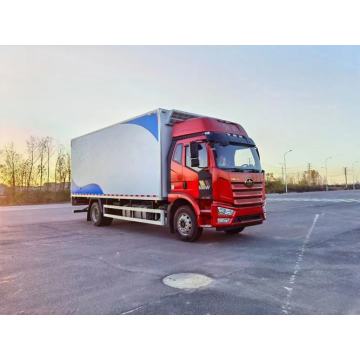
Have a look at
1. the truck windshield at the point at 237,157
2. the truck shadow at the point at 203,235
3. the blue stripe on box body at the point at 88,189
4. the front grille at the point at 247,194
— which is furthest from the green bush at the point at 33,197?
the front grille at the point at 247,194

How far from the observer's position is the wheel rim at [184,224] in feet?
26.4

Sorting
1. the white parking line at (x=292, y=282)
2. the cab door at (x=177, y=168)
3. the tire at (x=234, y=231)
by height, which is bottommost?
the white parking line at (x=292, y=282)

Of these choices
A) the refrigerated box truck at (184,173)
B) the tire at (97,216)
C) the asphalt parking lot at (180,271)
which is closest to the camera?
the asphalt parking lot at (180,271)

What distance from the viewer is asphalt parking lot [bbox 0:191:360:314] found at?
3.88 m

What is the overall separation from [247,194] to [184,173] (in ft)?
5.59

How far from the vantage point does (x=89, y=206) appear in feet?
41.7

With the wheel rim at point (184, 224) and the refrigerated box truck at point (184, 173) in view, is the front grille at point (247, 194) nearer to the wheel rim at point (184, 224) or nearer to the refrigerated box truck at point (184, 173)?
the refrigerated box truck at point (184, 173)

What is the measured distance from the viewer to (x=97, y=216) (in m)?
12.0

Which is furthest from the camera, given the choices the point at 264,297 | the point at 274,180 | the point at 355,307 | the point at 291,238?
the point at 274,180

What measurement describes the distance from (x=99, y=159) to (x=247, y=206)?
625 cm

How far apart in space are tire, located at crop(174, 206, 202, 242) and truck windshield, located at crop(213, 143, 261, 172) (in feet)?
4.90

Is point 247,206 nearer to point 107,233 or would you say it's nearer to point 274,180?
point 107,233

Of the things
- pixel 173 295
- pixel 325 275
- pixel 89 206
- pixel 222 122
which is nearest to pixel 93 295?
pixel 173 295

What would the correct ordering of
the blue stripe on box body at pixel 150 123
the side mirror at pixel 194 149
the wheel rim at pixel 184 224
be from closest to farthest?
1. the side mirror at pixel 194 149
2. the wheel rim at pixel 184 224
3. the blue stripe on box body at pixel 150 123
